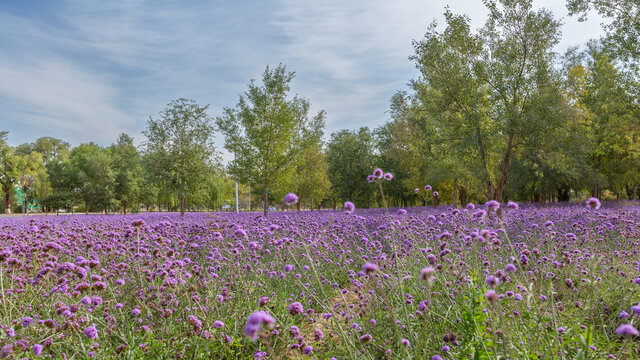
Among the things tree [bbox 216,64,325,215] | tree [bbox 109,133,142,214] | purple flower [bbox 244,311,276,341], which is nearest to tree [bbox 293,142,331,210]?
tree [bbox 216,64,325,215]

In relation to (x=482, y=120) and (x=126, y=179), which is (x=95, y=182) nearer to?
(x=126, y=179)

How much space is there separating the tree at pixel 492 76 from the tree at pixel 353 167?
939 inches

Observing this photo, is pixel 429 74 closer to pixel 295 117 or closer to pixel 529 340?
pixel 295 117

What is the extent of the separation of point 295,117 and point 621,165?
79.4ft

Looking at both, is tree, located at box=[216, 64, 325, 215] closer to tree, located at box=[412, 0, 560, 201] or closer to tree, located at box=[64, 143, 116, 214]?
tree, located at box=[412, 0, 560, 201]

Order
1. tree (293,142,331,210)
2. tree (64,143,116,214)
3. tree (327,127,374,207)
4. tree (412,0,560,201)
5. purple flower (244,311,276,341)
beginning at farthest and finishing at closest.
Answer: tree (64,143,116,214) → tree (327,127,374,207) → tree (293,142,331,210) → tree (412,0,560,201) → purple flower (244,311,276,341)

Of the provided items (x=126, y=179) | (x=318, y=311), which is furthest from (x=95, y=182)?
(x=318, y=311)

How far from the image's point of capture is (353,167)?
145 feet

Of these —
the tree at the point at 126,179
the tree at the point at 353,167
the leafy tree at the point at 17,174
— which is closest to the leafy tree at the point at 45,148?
the leafy tree at the point at 17,174

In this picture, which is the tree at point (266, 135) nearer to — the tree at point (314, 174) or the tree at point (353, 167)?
the tree at point (314, 174)

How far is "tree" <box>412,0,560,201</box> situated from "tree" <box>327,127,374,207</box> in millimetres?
23855

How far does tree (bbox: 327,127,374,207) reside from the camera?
43.4 meters

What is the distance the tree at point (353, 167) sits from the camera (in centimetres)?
4338

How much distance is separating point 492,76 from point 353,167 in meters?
27.4
